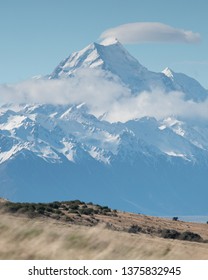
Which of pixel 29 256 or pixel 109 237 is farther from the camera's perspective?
pixel 109 237

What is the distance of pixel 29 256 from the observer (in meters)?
18.5

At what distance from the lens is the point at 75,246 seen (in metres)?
19.3

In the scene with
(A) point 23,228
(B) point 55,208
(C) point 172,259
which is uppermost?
(B) point 55,208

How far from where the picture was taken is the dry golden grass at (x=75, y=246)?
18625 millimetres

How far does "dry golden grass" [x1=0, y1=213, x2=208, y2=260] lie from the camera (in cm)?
1862
